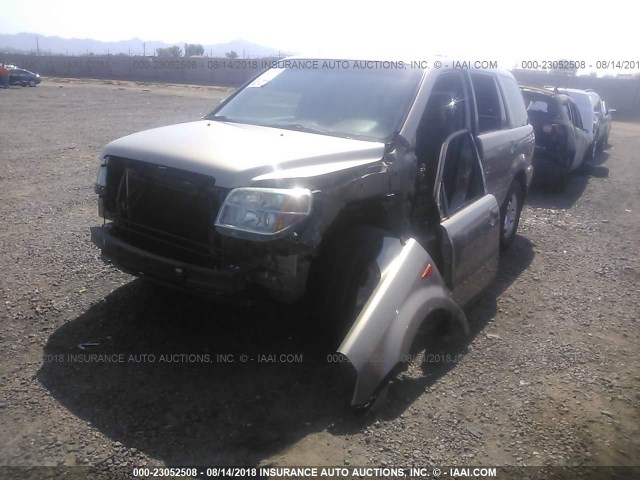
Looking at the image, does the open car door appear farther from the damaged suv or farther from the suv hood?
the suv hood

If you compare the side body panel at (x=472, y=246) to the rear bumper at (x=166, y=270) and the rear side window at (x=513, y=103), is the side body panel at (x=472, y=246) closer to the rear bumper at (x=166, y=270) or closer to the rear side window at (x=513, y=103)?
the rear bumper at (x=166, y=270)

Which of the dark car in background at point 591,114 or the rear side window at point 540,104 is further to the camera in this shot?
the dark car in background at point 591,114

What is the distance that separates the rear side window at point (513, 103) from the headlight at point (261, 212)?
370cm

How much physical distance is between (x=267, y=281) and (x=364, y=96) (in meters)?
1.87

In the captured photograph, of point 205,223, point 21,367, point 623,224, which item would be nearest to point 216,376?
point 205,223

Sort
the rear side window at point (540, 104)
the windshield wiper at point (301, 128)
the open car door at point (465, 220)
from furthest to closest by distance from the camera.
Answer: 1. the rear side window at point (540, 104)
2. the windshield wiper at point (301, 128)
3. the open car door at point (465, 220)

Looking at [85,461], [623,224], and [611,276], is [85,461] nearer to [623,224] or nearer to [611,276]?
[611,276]

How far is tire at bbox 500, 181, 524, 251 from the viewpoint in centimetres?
620

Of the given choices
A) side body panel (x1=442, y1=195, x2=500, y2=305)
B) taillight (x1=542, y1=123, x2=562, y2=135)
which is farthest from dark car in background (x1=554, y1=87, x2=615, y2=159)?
side body panel (x1=442, y1=195, x2=500, y2=305)

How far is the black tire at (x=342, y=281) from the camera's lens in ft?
11.3

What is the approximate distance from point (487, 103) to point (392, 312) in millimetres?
3217

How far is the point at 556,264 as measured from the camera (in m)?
6.06

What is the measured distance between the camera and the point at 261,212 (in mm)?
3252

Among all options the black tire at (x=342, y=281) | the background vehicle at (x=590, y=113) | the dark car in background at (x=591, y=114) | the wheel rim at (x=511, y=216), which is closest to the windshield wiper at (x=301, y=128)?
the black tire at (x=342, y=281)
